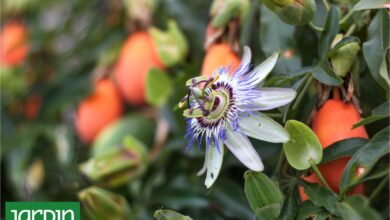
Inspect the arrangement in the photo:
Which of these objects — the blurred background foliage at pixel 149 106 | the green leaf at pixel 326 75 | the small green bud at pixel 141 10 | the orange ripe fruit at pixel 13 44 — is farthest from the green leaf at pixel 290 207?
the orange ripe fruit at pixel 13 44

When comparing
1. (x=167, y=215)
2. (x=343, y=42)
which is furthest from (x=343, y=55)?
(x=167, y=215)

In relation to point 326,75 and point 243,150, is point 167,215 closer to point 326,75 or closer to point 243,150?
point 243,150

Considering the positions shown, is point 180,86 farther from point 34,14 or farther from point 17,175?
point 34,14

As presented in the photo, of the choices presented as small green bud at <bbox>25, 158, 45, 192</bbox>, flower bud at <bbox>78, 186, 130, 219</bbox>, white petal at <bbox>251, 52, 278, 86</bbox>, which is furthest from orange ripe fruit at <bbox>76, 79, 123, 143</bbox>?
white petal at <bbox>251, 52, 278, 86</bbox>

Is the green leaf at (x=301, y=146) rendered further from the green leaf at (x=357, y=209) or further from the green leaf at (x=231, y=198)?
the green leaf at (x=231, y=198)

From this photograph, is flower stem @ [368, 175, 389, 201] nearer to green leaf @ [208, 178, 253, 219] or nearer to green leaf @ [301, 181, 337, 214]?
green leaf @ [301, 181, 337, 214]

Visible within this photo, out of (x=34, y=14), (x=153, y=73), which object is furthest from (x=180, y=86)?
(x=34, y=14)

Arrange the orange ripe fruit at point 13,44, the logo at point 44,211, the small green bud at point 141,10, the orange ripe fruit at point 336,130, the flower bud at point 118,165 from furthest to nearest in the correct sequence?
the orange ripe fruit at point 13,44 → the small green bud at point 141,10 → the flower bud at point 118,165 → the logo at point 44,211 → the orange ripe fruit at point 336,130

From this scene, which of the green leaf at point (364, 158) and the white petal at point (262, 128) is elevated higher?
the white petal at point (262, 128)
